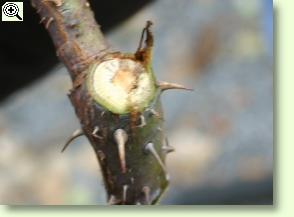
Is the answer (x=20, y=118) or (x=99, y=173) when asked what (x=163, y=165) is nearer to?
(x=99, y=173)

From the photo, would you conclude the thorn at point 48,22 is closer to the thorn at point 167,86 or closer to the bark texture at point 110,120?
the bark texture at point 110,120

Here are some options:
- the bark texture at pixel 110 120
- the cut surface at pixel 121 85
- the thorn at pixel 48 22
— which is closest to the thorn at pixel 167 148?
the bark texture at pixel 110 120

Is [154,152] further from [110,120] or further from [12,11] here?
[12,11]

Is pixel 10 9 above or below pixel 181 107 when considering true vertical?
above

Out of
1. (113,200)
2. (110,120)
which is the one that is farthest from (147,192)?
(110,120)

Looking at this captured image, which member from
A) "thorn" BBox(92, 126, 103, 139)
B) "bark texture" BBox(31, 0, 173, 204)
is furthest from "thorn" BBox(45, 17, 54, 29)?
"thorn" BBox(92, 126, 103, 139)
